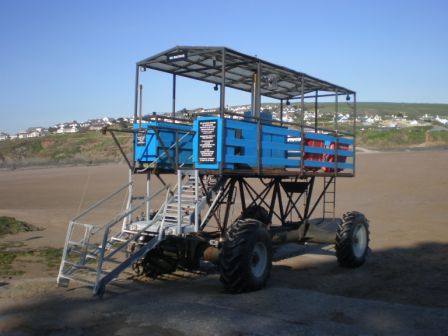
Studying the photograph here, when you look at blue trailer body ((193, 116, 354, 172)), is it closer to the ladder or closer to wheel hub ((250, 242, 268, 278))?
the ladder

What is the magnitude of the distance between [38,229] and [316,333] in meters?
13.2

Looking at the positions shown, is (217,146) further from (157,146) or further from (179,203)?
Answer: (157,146)

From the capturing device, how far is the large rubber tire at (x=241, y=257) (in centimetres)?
792

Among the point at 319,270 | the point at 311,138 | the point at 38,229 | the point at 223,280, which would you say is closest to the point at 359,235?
the point at 319,270

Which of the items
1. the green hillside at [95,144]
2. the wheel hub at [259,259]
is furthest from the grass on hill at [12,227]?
the green hillside at [95,144]

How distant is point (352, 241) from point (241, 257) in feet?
12.4

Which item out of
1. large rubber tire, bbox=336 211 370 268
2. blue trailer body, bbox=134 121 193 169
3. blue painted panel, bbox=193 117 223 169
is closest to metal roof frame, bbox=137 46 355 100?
blue painted panel, bbox=193 117 223 169

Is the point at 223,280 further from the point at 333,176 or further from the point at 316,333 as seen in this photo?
Result: the point at 333,176

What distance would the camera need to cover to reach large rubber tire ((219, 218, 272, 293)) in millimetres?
7922

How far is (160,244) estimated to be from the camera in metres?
9.18

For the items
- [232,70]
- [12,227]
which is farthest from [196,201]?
[12,227]

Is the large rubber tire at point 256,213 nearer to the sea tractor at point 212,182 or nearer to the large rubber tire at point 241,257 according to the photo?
the sea tractor at point 212,182

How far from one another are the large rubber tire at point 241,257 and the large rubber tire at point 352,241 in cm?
298

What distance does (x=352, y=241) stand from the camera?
35.7ft
